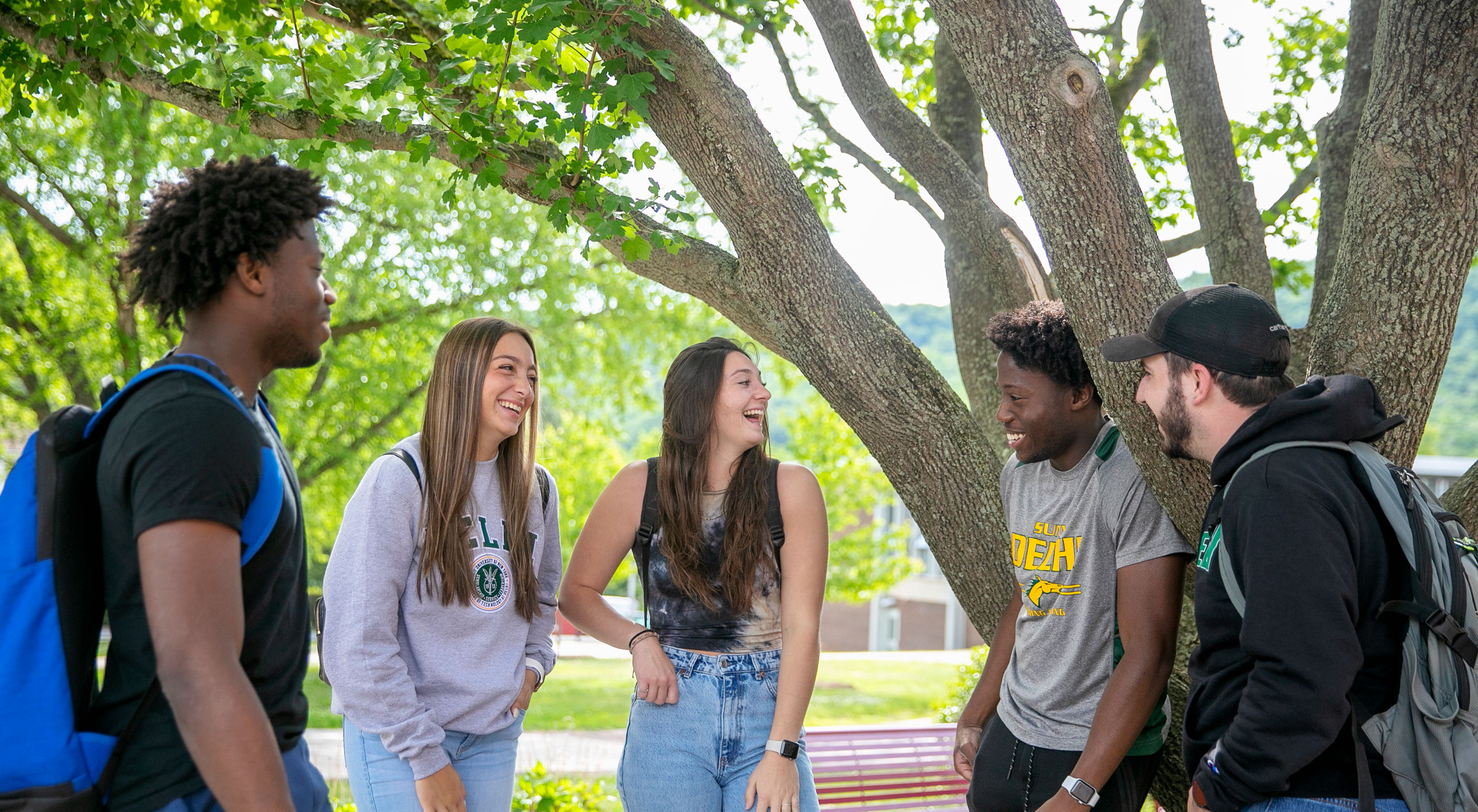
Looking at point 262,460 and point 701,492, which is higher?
point 262,460

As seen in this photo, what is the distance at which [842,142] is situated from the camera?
20.6 ft

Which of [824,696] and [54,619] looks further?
[824,696]

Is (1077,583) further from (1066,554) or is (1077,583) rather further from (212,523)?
(212,523)

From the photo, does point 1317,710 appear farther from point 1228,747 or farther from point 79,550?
point 79,550

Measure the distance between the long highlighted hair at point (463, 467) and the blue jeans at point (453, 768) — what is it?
14.4 inches

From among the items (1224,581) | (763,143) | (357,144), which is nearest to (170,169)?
(357,144)

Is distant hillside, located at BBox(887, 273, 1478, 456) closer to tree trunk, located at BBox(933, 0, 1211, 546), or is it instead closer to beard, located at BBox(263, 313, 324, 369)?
tree trunk, located at BBox(933, 0, 1211, 546)

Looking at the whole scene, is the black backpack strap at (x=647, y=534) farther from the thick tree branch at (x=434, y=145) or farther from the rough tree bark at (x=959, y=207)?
the rough tree bark at (x=959, y=207)

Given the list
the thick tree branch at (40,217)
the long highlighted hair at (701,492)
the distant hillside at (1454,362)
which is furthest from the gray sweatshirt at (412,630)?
the distant hillside at (1454,362)

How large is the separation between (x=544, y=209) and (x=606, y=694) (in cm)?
788

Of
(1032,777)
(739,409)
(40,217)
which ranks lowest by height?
(1032,777)

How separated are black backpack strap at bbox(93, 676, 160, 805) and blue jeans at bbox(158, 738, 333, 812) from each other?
93 mm

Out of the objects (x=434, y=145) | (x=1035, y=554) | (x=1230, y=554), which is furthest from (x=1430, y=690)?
(x=434, y=145)

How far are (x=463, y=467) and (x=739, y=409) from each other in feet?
2.78
